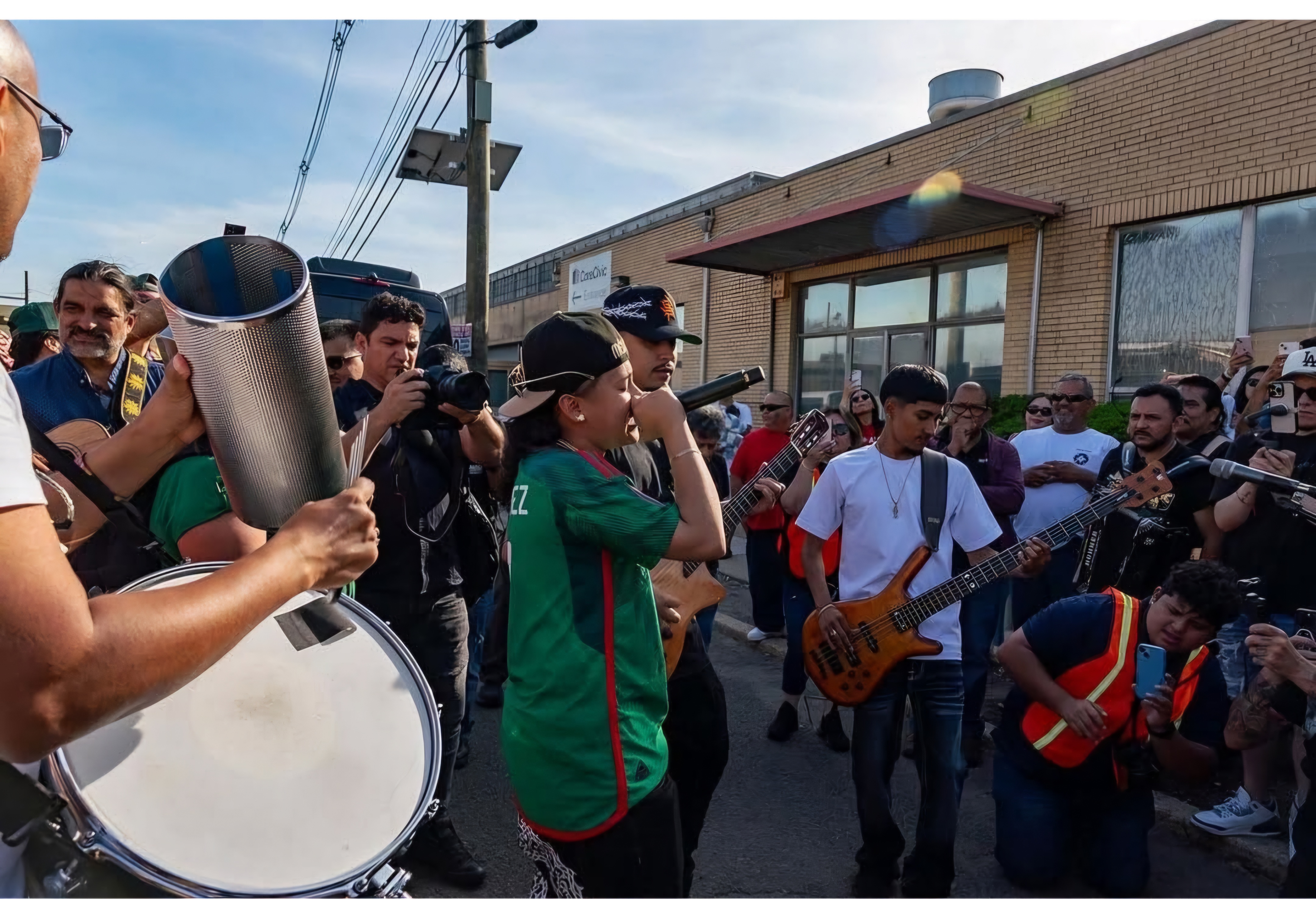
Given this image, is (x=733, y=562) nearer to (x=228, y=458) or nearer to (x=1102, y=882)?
(x=1102, y=882)

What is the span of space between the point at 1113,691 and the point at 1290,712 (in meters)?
0.70

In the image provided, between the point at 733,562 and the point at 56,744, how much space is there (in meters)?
9.44

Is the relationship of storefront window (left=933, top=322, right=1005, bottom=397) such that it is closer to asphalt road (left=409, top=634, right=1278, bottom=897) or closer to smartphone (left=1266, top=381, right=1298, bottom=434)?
smartphone (left=1266, top=381, right=1298, bottom=434)

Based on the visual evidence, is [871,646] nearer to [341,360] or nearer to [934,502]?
[934,502]

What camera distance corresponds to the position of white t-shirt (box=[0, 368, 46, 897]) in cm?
96

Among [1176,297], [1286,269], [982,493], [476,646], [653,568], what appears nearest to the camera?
[653,568]

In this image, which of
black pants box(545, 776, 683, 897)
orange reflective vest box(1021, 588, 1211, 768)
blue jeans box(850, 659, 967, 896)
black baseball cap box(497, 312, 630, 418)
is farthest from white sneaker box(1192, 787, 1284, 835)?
black baseball cap box(497, 312, 630, 418)

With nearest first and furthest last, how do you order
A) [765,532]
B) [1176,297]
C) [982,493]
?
[982,493] → [765,532] → [1176,297]

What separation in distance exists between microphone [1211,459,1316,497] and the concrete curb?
1493 mm

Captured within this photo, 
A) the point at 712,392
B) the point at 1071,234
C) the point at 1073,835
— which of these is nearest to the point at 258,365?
the point at 712,392

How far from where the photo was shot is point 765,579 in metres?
6.81

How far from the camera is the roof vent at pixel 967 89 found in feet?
36.4

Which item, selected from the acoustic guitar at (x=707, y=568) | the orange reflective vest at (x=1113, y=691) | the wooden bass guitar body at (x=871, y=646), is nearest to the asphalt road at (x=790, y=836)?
the orange reflective vest at (x=1113, y=691)

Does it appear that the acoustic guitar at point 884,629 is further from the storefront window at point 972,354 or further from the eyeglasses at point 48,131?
the storefront window at point 972,354
